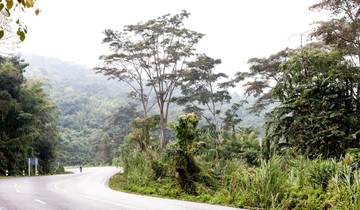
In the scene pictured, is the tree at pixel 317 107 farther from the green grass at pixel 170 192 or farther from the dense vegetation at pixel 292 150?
the green grass at pixel 170 192

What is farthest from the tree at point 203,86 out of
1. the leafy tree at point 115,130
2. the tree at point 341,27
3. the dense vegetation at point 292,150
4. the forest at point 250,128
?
the leafy tree at point 115,130

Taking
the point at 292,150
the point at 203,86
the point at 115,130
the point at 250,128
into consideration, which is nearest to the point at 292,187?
the point at 292,150

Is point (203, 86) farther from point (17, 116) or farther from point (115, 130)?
point (115, 130)

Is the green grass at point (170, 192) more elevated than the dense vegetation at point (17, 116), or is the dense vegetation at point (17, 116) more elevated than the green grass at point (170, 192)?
the dense vegetation at point (17, 116)

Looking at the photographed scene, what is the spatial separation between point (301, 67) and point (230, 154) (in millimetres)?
7619

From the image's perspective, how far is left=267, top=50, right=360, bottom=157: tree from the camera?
20453 mm

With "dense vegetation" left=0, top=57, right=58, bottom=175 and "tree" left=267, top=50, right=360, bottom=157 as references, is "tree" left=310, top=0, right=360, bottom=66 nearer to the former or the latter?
"tree" left=267, top=50, right=360, bottom=157

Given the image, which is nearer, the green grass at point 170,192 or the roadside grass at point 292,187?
the roadside grass at point 292,187

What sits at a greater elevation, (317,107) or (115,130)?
(115,130)

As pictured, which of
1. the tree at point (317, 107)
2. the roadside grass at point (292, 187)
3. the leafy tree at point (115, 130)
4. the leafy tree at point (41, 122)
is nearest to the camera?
the roadside grass at point (292, 187)

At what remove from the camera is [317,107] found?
70.9ft

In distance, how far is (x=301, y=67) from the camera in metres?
23.8

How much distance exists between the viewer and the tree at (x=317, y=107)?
2045 centimetres

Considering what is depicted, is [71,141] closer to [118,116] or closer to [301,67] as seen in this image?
[118,116]
